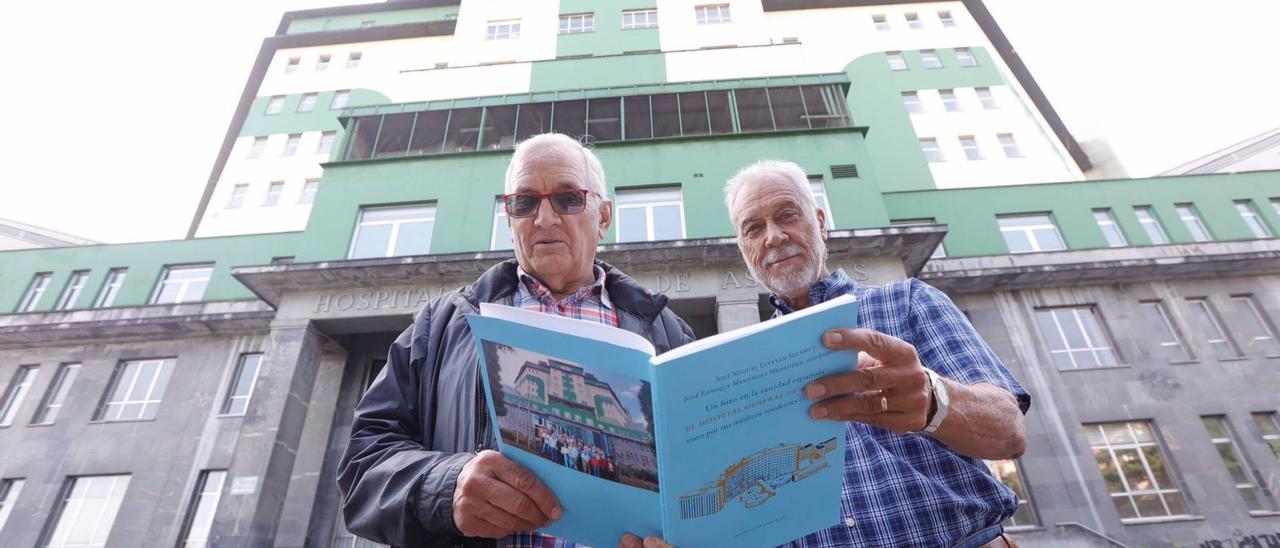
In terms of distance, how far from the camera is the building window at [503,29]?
82.2 ft

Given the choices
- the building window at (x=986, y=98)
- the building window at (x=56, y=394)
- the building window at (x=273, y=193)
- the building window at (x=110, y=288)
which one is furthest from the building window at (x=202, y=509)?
the building window at (x=986, y=98)

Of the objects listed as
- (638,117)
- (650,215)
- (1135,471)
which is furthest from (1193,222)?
(638,117)

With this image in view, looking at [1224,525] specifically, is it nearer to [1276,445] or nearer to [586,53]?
[1276,445]

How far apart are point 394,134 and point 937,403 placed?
64.4 feet

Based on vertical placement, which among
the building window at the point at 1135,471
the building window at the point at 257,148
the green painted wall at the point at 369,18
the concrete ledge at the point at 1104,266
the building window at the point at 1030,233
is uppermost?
the green painted wall at the point at 369,18

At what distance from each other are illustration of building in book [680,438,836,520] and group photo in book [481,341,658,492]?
0.14 metres

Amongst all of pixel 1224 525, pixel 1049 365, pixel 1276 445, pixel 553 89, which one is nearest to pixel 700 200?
pixel 553 89

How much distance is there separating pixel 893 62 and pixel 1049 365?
1693 cm

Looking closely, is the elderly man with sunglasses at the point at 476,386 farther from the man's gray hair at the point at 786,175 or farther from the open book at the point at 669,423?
the man's gray hair at the point at 786,175

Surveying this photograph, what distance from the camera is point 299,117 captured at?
27234mm

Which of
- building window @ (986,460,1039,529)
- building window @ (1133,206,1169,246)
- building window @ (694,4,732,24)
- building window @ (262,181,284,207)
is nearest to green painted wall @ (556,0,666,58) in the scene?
building window @ (694,4,732,24)

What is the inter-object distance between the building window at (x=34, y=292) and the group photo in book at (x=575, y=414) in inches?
1092

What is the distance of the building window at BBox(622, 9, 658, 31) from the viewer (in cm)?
2527

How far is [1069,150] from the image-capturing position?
32375 mm
